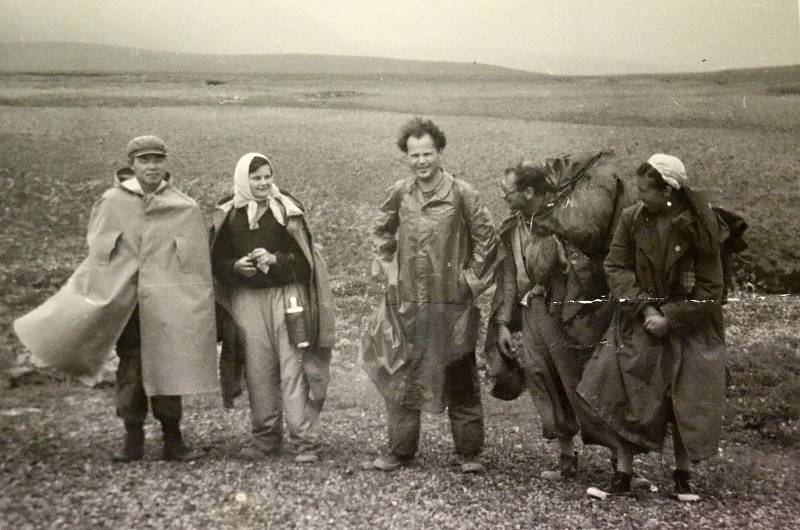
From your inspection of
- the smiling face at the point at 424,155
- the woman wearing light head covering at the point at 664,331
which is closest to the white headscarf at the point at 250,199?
the smiling face at the point at 424,155

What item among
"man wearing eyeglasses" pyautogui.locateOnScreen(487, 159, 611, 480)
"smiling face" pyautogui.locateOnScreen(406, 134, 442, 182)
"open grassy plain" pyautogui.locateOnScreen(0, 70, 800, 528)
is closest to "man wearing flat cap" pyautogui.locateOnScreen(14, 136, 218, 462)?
"open grassy plain" pyautogui.locateOnScreen(0, 70, 800, 528)

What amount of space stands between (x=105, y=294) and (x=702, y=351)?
284 cm

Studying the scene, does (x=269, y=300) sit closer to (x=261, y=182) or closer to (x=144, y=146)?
(x=261, y=182)

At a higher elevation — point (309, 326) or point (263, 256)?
point (263, 256)

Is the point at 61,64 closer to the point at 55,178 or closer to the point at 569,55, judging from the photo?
the point at 55,178

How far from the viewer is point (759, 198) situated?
18.6ft

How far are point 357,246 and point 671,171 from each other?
246cm

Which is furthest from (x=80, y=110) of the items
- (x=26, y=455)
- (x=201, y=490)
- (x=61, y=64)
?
(x=201, y=490)

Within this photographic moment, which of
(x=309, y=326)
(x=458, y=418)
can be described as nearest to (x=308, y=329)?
(x=309, y=326)

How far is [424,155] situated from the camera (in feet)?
13.6

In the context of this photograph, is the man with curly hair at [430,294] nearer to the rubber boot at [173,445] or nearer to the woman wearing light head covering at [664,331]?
the woman wearing light head covering at [664,331]

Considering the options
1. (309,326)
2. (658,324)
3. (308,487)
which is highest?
(658,324)

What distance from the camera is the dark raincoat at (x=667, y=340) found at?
150 inches

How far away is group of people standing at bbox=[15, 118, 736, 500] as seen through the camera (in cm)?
388
